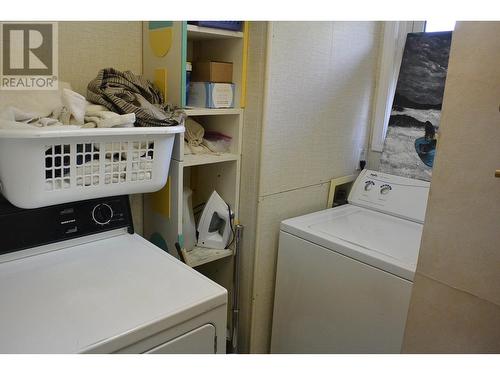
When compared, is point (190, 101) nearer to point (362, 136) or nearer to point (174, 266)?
point (174, 266)

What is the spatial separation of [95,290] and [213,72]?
0.99 m

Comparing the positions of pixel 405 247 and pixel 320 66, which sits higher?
pixel 320 66

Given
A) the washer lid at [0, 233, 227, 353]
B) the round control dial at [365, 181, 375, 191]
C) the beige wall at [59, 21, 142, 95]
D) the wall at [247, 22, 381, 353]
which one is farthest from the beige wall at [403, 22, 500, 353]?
the beige wall at [59, 21, 142, 95]

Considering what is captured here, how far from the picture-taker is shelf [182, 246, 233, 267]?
1.76 meters

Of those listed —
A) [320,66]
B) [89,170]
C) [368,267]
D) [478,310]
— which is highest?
[320,66]

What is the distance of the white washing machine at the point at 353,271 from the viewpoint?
1555mm

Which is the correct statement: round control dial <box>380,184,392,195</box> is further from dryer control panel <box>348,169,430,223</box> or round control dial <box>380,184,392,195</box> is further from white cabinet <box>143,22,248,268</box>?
white cabinet <box>143,22,248,268</box>

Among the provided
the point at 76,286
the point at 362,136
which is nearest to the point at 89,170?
the point at 76,286

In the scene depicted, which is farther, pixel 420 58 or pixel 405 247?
pixel 420 58

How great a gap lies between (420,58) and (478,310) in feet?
4.99

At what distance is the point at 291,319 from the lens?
6.39 feet

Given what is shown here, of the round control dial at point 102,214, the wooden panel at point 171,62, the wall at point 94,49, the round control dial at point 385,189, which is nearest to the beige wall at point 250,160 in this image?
the wooden panel at point 171,62

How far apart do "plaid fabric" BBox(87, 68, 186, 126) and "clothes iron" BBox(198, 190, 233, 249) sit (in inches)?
19.2

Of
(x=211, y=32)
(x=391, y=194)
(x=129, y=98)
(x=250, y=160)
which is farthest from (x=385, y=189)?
(x=129, y=98)
